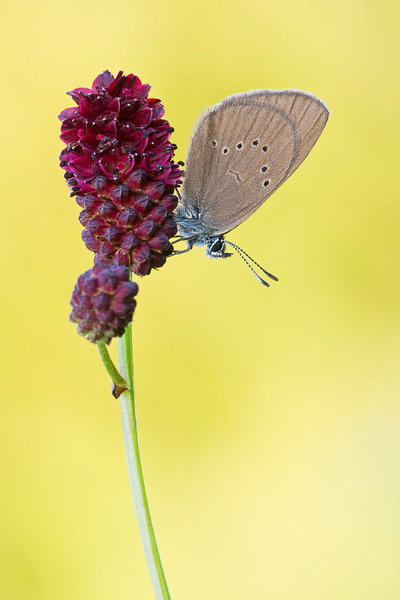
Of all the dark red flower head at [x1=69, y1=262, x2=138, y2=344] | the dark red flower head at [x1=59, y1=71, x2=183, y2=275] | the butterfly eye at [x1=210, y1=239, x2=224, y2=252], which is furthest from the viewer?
the butterfly eye at [x1=210, y1=239, x2=224, y2=252]

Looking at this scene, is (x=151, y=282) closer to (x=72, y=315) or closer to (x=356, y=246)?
(x=356, y=246)

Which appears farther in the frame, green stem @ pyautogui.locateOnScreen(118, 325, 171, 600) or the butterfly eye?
the butterfly eye

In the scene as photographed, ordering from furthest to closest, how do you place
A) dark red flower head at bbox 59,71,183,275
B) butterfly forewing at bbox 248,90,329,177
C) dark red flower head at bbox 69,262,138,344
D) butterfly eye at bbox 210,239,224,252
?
butterfly eye at bbox 210,239,224,252, butterfly forewing at bbox 248,90,329,177, dark red flower head at bbox 59,71,183,275, dark red flower head at bbox 69,262,138,344

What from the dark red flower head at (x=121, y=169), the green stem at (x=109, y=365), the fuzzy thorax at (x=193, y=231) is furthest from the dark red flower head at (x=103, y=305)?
the fuzzy thorax at (x=193, y=231)

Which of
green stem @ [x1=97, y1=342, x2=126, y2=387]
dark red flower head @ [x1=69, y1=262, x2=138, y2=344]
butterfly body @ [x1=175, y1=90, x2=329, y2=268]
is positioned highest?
butterfly body @ [x1=175, y1=90, x2=329, y2=268]

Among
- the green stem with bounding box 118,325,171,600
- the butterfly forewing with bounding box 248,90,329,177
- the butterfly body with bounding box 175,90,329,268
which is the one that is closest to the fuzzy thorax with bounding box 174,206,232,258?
the butterfly body with bounding box 175,90,329,268

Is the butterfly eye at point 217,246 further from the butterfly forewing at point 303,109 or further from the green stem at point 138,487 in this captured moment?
the green stem at point 138,487

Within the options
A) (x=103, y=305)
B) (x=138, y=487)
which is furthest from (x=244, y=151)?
(x=138, y=487)

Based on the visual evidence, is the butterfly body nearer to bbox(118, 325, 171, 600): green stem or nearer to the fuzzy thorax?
the fuzzy thorax

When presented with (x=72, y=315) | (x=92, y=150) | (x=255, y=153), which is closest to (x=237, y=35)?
(x=255, y=153)
